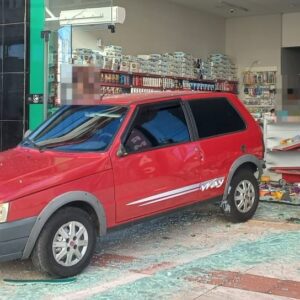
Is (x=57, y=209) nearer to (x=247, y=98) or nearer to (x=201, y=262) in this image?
(x=201, y=262)

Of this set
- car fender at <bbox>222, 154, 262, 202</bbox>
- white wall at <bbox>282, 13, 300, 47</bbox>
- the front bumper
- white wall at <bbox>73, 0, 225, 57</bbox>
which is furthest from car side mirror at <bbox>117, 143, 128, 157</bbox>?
white wall at <bbox>282, 13, 300, 47</bbox>

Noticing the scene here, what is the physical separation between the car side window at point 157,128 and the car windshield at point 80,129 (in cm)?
20

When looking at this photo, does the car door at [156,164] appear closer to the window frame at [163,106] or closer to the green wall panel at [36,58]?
the window frame at [163,106]

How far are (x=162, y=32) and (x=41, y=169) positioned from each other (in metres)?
11.2

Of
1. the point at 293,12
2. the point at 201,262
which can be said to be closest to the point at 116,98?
the point at 201,262

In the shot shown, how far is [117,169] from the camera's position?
5645mm

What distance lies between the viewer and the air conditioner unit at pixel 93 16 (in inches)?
420

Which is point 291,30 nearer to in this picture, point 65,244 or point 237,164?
point 237,164

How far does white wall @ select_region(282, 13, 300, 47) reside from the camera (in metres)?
17.8

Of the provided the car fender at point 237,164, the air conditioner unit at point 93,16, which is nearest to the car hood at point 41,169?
the car fender at point 237,164

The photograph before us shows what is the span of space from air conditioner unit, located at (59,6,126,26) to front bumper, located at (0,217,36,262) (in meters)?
6.49

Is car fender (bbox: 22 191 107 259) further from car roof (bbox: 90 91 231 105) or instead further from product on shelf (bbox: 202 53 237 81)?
product on shelf (bbox: 202 53 237 81)

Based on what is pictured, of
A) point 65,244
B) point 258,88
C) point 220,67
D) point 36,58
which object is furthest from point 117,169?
point 258,88

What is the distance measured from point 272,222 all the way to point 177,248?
1.72 meters
